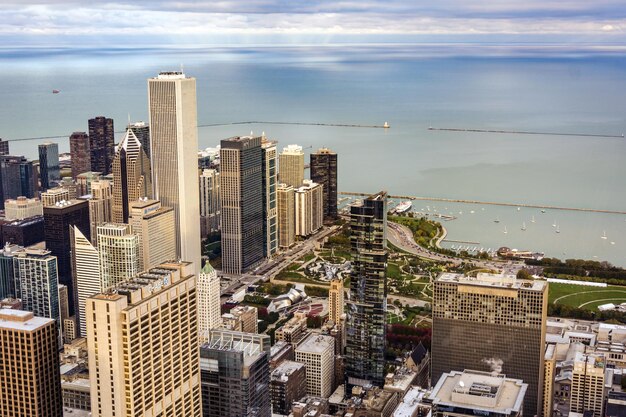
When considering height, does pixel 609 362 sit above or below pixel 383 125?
below

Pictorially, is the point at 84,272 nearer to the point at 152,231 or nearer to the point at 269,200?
the point at 152,231

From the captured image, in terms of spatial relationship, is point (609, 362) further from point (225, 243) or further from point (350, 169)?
point (350, 169)

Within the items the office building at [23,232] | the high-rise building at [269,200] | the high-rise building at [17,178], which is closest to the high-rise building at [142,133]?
the high-rise building at [269,200]

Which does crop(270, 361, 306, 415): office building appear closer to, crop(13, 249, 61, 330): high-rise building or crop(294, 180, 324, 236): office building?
crop(13, 249, 61, 330): high-rise building

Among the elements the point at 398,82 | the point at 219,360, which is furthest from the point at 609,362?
the point at 398,82

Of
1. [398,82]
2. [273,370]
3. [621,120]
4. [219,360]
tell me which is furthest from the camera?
[398,82]

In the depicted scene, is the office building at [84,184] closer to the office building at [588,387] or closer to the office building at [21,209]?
the office building at [21,209]

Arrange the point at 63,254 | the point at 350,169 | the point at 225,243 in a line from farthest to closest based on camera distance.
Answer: the point at 350,169 < the point at 225,243 < the point at 63,254

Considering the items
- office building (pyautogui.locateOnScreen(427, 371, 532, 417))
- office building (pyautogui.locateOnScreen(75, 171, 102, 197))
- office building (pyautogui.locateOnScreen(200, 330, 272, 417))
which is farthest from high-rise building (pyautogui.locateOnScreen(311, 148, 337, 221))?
office building (pyautogui.locateOnScreen(427, 371, 532, 417))
